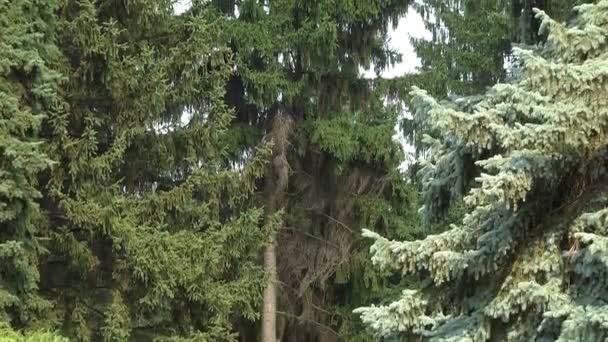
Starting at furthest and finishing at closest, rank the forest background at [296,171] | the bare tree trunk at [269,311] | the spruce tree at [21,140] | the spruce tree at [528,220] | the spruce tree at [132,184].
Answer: the bare tree trunk at [269,311] → the spruce tree at [132,184] → the spruce tree at [21,140] → the forest background at [296,171] → the spruce tree at [528,220]

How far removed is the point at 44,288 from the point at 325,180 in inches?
210

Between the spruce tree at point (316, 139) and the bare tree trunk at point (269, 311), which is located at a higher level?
the spruce tree at point (316, 139)

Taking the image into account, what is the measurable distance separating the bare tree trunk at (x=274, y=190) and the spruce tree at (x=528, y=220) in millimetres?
6788

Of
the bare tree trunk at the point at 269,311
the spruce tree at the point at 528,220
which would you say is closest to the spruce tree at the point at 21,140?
the spruce tree at the point at 528,220

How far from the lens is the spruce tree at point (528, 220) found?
195 inches

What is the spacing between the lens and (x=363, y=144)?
13.1 metres

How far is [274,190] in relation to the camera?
42.8 ft

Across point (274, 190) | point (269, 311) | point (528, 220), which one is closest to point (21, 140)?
point (528, 220)

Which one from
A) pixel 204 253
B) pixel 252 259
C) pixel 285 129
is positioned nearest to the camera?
pixel 204 253

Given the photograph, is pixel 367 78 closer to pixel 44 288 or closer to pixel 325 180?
pixel 325 180

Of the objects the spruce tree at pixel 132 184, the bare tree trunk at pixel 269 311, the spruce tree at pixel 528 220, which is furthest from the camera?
the bare tree trunk at pixel 269 311

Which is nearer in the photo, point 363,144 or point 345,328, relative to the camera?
point 363,144

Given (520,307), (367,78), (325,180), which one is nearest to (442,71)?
(367,78)

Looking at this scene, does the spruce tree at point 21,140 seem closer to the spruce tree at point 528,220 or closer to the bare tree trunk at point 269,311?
the spruce tree at point 528,220
